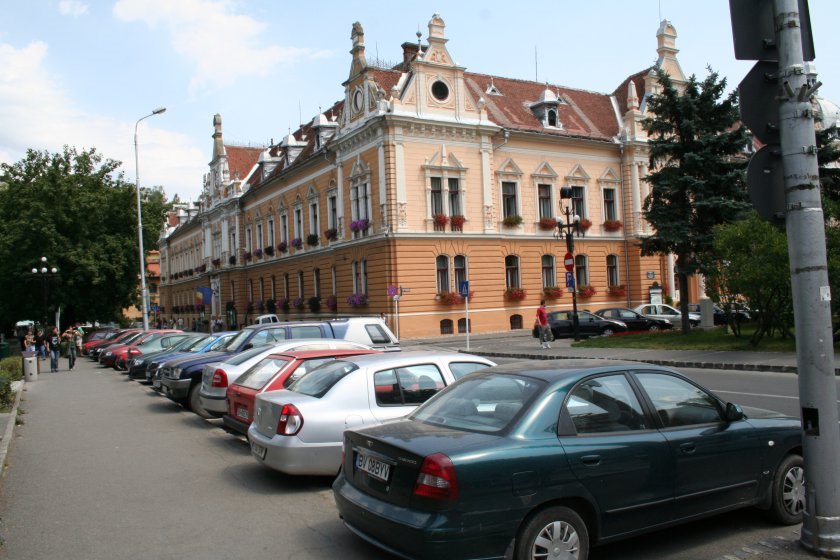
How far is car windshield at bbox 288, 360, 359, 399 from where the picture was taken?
7812 mm

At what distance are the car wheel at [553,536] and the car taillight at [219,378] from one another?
26.3ft

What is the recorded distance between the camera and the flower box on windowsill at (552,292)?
41.5 metres

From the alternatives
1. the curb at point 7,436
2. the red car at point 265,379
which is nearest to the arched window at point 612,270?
the curb at point 7,436

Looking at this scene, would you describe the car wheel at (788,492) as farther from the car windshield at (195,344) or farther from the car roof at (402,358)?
the car windshield at (195,344)

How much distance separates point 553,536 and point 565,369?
1277mm

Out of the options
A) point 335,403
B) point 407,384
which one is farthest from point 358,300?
point 335,403

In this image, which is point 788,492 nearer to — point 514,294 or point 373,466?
point 373,466

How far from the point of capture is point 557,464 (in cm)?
474

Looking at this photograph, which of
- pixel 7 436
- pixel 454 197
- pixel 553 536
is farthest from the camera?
pixel 454 197

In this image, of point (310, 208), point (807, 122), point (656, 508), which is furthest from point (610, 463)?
point (310, 208)

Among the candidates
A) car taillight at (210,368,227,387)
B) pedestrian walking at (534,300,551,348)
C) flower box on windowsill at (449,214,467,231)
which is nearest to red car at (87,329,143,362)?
flower box on windowsill at (449,214,467,231)

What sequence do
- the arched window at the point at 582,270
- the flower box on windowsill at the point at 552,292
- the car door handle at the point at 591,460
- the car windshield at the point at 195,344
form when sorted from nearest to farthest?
the car door handle at the point at 591,460, the car windshield at the point at 195,344, the flower box on windowsill at the point at 552,292, the arched window at the point at 582,270

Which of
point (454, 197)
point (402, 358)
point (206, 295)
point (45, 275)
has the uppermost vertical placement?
point (454, 197)

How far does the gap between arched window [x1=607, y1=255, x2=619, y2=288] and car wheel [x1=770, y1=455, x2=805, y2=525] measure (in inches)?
1558
